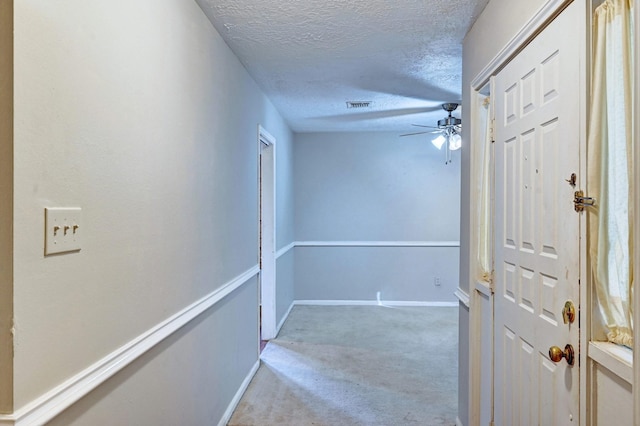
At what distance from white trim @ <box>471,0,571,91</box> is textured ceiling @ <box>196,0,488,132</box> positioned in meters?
0.36

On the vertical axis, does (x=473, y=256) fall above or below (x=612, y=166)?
below

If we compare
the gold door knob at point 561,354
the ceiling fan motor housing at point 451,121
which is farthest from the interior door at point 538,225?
the ceiling fan motor housing at point 451,121

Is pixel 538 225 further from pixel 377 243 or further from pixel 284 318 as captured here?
pixel 377 243

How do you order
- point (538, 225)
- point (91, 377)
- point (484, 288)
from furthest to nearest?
point (484, 288) → point (538, 225) → point (91, 377)

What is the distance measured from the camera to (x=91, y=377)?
3.65ft

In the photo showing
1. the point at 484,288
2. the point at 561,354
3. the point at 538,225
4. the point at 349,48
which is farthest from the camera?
the point at 349,48

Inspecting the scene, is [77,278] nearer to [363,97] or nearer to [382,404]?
[382,404]

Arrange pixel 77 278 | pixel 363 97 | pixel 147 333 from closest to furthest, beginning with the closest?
1. pixel 77 278
2. pixel 147 333
3. pixel 363 97

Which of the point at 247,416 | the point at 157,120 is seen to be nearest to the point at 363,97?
the point at 157,120

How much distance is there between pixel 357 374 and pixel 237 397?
A: 40.1 inches

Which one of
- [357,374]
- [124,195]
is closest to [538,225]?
[124,195]

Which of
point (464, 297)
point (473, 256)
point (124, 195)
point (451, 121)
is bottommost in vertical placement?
point (464, 297)

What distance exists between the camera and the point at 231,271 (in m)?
2.56

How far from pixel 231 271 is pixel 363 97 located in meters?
2.12
